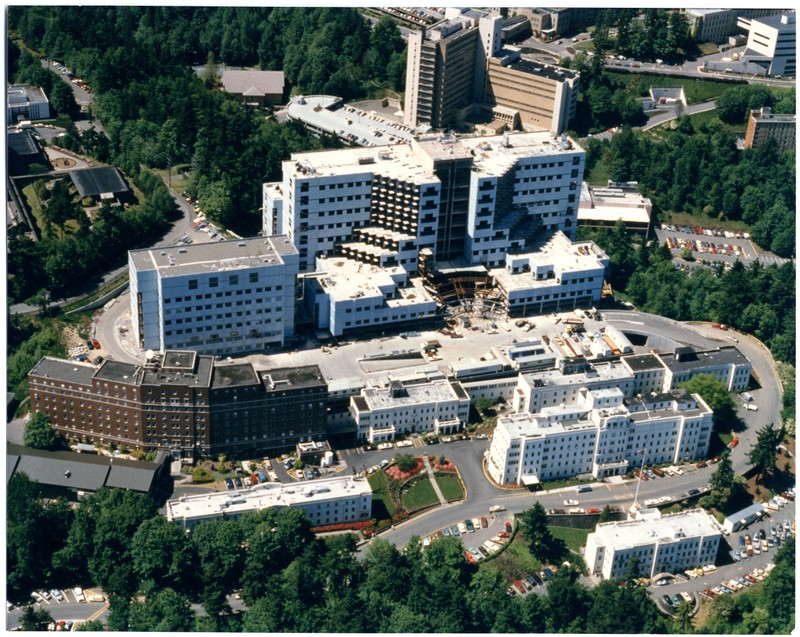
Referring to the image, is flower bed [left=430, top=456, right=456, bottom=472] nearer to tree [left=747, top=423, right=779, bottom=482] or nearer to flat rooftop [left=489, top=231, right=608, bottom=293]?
flat rooftop [left=489, top=231, right=608, bottom=293]

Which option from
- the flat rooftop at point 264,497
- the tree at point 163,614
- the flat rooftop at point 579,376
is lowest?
the tree at point 163,614

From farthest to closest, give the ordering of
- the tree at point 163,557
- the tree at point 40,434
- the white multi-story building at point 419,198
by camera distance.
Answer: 1. the white multi-story building at point 419,198
2. the tree at point 40,434
3. the tree at point 163,557

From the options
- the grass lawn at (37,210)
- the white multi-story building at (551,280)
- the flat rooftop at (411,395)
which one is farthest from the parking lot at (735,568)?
the grass lawn at (37,210)

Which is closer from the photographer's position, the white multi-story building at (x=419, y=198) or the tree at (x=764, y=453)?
the tree at (x=764, y=453)

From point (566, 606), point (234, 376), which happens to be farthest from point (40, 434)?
point (566, 606)

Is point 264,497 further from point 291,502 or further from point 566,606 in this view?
point 566,606

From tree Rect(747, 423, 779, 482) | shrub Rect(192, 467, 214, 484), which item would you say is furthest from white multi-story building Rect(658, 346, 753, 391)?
shrub Rect(192, 467, 214, 484)

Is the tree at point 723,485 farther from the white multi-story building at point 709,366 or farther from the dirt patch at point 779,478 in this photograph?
the white multi-story building at point 709,366
